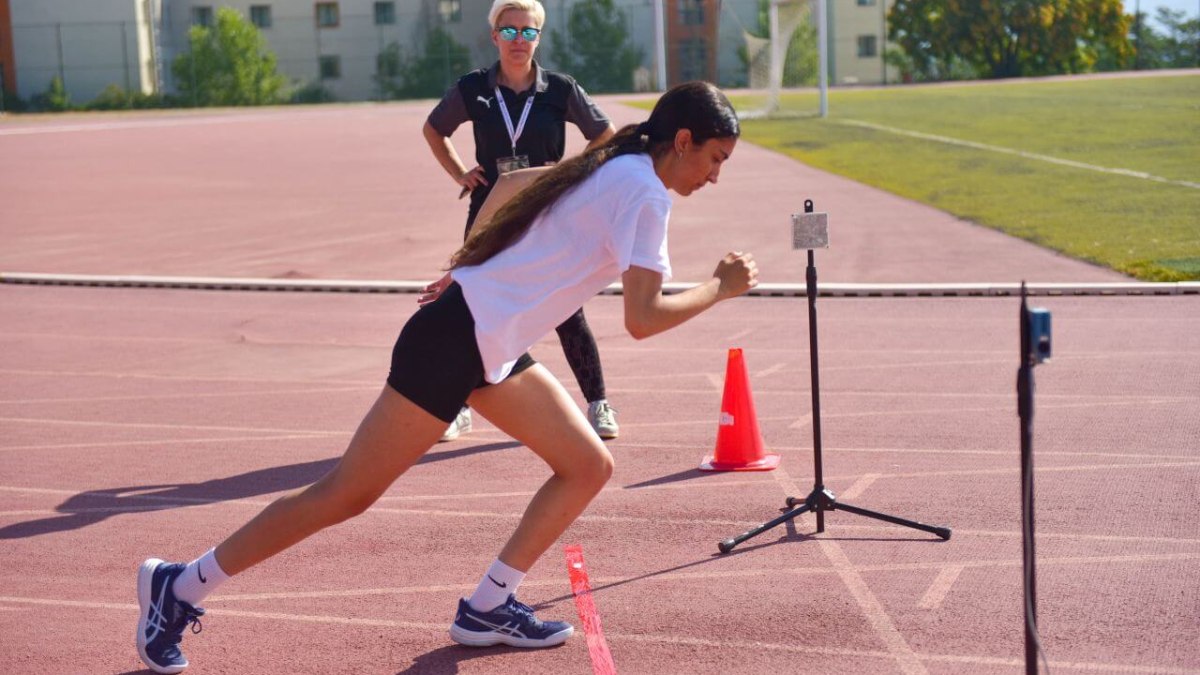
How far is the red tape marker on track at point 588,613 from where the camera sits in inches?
186

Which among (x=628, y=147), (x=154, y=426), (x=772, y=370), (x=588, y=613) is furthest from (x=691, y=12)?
(x=628, y=147)

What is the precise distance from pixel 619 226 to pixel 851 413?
14.5 ft

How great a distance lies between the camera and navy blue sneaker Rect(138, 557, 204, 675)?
4.72 metres

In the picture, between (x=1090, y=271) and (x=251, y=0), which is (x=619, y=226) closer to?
(x=1090, y=271)

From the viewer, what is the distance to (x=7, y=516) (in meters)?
6.84

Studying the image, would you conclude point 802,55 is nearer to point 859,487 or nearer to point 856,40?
point 856,40

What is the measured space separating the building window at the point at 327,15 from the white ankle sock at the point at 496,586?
83186 mm

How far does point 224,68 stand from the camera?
73688 mm

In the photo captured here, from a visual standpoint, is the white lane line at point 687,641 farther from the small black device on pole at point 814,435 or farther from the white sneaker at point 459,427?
the white sneaker at point 459,427

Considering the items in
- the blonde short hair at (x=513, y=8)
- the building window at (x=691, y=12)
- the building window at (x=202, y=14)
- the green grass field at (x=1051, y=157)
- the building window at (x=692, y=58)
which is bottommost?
the green grass field at (x=1051, y=157)

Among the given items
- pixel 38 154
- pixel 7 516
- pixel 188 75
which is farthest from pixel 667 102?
pixel 188 75

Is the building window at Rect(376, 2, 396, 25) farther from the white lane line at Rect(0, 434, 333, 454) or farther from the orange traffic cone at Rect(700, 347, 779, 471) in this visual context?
the orange traffic cone at Rect(700, 347, 779, 471)

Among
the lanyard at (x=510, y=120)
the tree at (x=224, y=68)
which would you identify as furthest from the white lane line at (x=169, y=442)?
the tree at (x=224, y=68)

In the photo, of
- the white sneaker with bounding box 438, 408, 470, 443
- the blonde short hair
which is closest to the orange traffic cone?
the white sneaker with bounding box 438, 408, 470, 443
